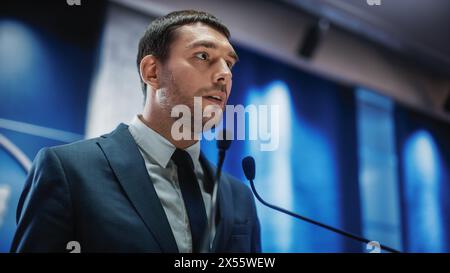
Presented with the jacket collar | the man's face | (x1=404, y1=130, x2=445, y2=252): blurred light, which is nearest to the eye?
the man's face

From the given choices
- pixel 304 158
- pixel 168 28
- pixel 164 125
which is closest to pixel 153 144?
pixel 164 125

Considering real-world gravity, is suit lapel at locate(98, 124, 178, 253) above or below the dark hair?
below

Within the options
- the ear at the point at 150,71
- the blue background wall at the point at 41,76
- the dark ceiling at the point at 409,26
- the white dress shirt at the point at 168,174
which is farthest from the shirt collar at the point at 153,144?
the dark ceiling at the point at 409,26

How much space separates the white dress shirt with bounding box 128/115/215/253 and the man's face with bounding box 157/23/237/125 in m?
0.08

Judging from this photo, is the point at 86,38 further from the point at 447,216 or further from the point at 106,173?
the point at 447,216

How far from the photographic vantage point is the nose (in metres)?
1.00

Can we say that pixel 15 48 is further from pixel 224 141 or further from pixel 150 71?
pixel 224 141

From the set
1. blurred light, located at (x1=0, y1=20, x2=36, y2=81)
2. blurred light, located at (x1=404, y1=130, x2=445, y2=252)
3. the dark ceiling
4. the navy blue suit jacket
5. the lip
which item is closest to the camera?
the navy blue suit jacket

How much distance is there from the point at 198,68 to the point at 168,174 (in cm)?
25

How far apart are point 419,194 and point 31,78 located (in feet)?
5.29

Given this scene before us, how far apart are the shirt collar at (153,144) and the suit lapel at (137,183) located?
3cm

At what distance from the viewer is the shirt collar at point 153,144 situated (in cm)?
101

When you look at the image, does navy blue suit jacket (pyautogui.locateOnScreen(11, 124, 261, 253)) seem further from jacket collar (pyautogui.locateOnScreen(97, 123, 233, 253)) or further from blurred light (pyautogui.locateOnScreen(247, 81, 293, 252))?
blurred light (pyautogui.locateOnScreen(247, 81, 293, 252))
